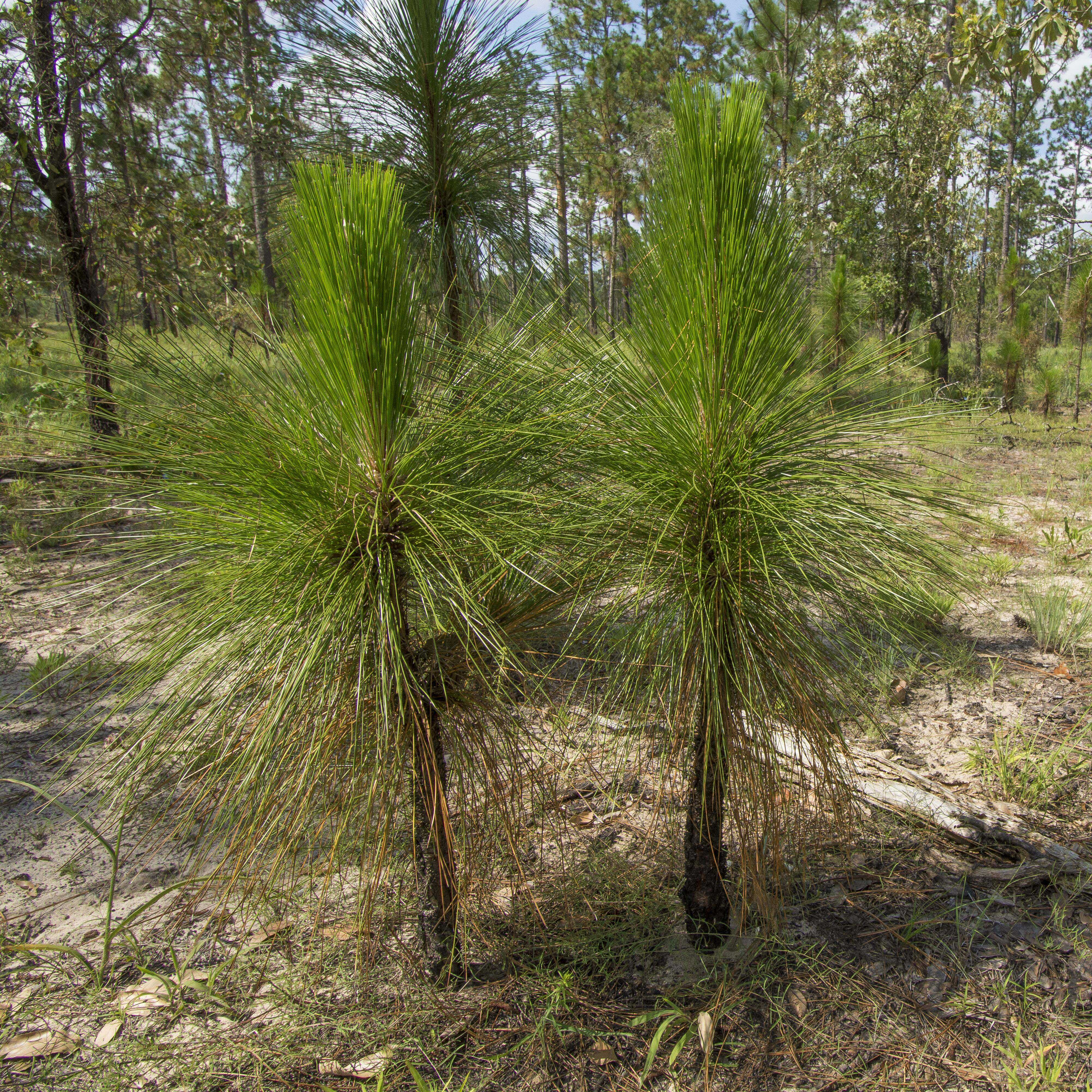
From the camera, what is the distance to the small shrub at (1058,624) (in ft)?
12.0

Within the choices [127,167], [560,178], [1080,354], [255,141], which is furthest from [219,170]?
[1080,354]

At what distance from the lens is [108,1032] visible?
6.24 feet

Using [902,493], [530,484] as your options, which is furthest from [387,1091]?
[902,493]

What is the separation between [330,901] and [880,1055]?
1581 mm

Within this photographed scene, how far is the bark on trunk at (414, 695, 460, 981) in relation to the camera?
166 cm

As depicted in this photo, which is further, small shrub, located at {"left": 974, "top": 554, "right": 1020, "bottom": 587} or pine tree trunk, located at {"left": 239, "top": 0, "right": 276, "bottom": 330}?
small shrub, located at {"left": 974, "top": 554, "right": 1020, "bottom": 587}

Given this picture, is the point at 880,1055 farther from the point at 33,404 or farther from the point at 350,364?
the point at 33,404

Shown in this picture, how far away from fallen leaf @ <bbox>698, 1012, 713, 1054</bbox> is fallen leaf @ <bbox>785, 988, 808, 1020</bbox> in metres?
0.22

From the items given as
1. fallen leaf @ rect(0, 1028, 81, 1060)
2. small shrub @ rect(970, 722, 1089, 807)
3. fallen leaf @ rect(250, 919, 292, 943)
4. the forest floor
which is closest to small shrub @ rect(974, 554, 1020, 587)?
small shrub @ rect(970, 722, 1089, 807)

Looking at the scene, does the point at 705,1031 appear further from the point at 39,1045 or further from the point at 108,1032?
the point at 39,1045

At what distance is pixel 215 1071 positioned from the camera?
175cm

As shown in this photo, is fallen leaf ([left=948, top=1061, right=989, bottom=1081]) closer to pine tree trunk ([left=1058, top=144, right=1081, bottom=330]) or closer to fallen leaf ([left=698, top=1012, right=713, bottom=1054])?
fallen leaf ([left=698, top=1012, right=713, bottom=1054])

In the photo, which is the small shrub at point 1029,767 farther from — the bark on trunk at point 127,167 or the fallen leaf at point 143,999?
the bark on trunk at point 127,167

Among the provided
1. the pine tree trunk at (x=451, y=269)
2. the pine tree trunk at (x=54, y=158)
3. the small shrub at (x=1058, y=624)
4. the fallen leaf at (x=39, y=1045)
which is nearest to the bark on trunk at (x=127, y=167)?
the pine tree trunk at (x=54, y=158)
